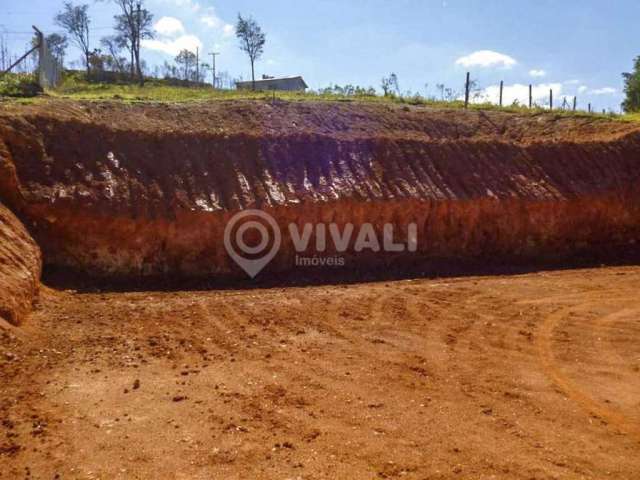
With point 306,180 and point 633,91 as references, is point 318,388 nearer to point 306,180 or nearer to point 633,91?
point 306,180

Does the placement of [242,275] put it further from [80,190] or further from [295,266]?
[80,190]

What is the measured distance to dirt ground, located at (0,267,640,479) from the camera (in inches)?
178

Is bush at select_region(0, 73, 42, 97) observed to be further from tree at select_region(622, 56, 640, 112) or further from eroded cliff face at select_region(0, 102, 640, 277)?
tree at select_region(622, 56, 640, 112)

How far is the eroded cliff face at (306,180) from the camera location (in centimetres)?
1031

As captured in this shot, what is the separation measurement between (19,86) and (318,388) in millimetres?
12575

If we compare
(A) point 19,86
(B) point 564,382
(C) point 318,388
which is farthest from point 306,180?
(A) point 19,86

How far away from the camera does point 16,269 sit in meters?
7.97

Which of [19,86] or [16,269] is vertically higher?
[19,86]

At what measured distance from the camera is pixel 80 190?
1025 centimetres

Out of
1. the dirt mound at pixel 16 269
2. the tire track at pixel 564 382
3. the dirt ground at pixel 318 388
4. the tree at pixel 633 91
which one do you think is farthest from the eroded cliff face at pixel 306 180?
the tree at pixel 633 91

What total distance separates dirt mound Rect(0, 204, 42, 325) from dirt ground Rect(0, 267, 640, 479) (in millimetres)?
305

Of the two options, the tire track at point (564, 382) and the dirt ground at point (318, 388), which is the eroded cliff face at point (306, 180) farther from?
the tire track at point (564, 382)

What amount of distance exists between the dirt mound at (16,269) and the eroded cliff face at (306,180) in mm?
814

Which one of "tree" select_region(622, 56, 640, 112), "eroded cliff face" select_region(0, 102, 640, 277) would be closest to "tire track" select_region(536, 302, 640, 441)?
"eroded cliff face" select_region(0, 102, 640, 277)
